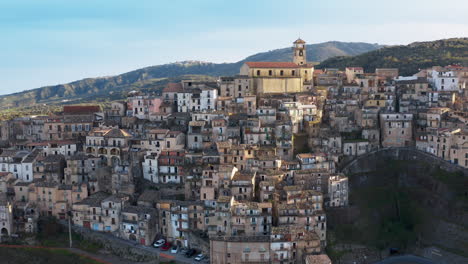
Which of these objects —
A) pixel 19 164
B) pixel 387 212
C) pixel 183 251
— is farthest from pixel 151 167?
pixel 387 212

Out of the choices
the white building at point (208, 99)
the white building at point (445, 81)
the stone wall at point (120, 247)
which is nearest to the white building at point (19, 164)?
the stone wall at point (120, 247)

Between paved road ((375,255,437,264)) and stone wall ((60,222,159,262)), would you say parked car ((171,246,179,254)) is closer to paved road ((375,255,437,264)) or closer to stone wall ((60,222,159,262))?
stone wall ((60,222,159,262))

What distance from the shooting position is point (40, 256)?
47.2 meters

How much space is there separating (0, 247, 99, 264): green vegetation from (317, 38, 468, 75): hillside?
240ft

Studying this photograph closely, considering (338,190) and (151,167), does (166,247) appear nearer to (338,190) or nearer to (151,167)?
(151,167)

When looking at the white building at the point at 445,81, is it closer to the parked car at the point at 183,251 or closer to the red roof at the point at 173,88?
the red roof at the point at 173,88

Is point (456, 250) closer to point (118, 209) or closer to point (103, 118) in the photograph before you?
point (118, 209)

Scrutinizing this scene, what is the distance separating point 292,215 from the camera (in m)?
45.6

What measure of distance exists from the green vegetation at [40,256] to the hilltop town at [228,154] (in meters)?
2.94

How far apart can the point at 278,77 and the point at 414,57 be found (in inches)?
1904

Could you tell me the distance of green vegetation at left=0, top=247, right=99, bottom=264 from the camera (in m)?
46.4

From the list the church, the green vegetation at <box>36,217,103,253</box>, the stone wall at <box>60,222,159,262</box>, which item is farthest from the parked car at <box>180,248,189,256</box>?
the church

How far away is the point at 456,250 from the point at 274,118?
87.4 feet

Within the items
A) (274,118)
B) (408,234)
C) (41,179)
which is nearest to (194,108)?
(274,118)
